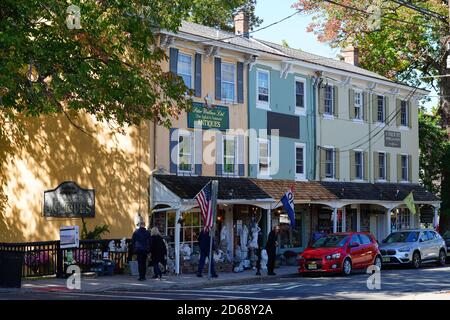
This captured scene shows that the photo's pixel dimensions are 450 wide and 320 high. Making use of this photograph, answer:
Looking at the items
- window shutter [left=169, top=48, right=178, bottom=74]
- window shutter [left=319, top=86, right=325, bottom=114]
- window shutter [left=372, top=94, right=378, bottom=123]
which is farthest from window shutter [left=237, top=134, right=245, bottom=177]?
window shutter [left=372, top=94, right=378, bottom=123]

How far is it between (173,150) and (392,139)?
16.6m

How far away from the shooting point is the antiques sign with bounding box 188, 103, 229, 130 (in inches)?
1211

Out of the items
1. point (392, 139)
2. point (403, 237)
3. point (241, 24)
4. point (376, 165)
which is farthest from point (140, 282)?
point (392, 139)

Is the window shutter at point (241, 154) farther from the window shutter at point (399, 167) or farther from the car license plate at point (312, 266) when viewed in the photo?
the window shutter at point (399, 167)

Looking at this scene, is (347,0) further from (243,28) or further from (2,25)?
(2,25)

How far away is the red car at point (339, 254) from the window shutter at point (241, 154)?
201 inches

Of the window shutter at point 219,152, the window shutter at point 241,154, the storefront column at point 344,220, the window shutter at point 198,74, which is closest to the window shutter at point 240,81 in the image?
the window shutter at point 241,154

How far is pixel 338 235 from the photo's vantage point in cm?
2911

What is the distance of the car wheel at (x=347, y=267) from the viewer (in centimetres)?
2778

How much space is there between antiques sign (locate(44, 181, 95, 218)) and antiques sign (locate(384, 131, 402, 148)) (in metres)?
17.6

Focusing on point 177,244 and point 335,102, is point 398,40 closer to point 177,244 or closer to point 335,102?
point 335,102

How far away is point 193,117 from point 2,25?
11338mm

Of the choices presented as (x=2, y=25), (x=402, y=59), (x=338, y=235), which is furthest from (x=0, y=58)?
(x=402, y=59)

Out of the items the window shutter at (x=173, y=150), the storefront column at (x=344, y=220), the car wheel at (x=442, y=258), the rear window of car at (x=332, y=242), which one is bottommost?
the car wheel at (x=442, y=258)
